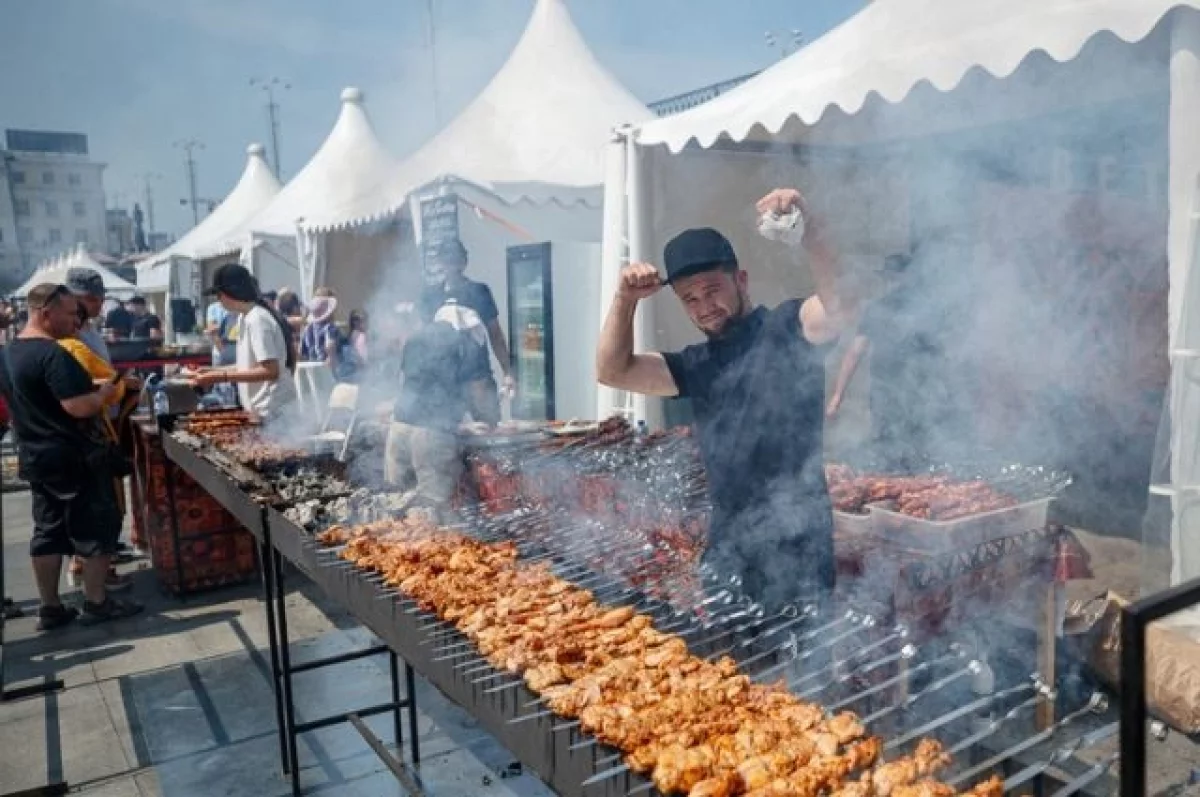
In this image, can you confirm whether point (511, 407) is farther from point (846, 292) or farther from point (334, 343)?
point (846, 292)

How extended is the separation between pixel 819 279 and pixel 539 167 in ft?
25.0

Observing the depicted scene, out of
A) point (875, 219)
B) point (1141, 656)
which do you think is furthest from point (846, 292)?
point (875, 219)

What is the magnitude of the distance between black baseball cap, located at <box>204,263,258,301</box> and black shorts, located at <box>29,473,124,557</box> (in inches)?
58.2

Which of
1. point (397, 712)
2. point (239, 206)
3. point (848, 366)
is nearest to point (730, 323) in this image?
point (397, 712)

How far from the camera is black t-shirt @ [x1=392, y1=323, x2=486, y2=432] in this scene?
15.7 ft

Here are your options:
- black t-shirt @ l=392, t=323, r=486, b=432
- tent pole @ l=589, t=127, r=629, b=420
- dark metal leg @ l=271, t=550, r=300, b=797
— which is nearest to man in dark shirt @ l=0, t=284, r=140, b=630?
black t-shirt @ l=392, t=323, r=486, b=432

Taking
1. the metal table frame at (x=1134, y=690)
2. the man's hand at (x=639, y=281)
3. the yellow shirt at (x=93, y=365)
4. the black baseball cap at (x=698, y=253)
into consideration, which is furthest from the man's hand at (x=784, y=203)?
the yellow shirt at (x=93, y=365)

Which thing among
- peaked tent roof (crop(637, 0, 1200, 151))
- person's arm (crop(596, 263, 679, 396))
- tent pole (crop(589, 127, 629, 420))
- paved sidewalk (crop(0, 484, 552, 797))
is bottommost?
paved sidewalk (crop(0, 484, 552, 797))

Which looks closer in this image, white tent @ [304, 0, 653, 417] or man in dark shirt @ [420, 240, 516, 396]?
man in dark shirt @ [420, 240, 516, 396]

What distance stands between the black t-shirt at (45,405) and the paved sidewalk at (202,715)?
3.90ft

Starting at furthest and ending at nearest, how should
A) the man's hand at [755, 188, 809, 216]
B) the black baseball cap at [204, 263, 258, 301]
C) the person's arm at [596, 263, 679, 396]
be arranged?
the black baseball cap at [204, 263, 258, 301] → the person's arm at [596, 263, 679, 396] → the man's hand at [755, 188, 809, 216]

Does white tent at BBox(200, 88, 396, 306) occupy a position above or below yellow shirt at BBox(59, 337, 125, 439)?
above

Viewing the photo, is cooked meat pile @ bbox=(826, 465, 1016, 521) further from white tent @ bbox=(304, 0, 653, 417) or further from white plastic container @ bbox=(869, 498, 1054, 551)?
white tent @ bbox=(304, 0, 653, 417)

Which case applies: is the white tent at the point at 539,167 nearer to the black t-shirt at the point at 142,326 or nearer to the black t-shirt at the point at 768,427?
the black t-shirt at the point at 768,427
